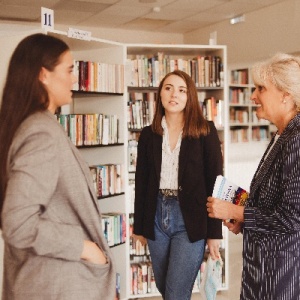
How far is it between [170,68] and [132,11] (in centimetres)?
299

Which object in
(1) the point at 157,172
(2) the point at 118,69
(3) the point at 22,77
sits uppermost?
(2) the point at 118,69

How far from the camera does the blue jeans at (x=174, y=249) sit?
2490mm

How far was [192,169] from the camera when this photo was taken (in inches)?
101

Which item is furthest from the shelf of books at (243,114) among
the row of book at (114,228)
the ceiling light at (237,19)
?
the row of book at (114,228)

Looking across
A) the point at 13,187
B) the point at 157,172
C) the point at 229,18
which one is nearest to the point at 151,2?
the point at 229,18

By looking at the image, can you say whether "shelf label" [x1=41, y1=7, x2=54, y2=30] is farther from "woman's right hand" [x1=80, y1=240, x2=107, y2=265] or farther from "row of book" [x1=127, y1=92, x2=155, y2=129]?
"woman's right hand" [x1=80, y1=240, x2=107, y2=265]

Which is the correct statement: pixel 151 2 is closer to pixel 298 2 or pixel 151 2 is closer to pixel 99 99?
pixel 298 2

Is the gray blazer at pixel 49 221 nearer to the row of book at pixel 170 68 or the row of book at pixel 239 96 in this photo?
the row of book at pixel 170 68

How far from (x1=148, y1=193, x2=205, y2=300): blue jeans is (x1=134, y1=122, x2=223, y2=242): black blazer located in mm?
34

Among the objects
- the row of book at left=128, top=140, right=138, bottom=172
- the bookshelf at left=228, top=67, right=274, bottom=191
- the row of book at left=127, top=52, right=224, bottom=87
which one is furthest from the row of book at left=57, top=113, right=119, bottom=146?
the bookshelf at left=228, top=67, right=274, bottom=191

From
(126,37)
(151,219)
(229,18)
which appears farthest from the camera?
(126,37)

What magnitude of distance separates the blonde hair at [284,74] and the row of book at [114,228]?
7.47 ft

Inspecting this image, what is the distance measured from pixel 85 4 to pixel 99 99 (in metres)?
2.87

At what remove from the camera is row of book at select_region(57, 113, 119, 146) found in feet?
11.8
